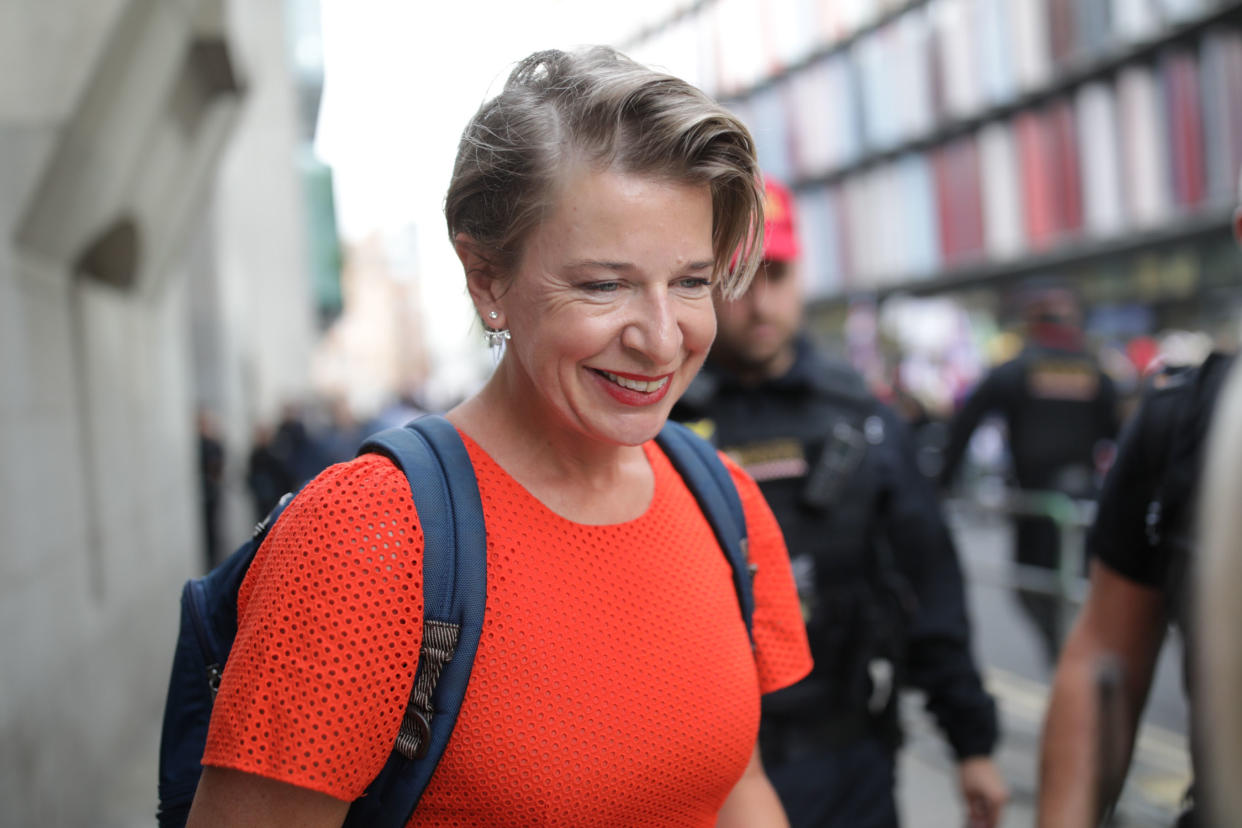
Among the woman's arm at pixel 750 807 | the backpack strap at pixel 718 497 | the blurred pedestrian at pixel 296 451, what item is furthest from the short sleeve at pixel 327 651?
the blurred pedestrian at pixel 296 451

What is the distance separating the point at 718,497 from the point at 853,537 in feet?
3.99

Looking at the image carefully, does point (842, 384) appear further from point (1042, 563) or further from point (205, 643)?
point (1042, 563)

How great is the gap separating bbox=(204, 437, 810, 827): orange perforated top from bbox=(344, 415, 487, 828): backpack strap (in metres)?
0.02

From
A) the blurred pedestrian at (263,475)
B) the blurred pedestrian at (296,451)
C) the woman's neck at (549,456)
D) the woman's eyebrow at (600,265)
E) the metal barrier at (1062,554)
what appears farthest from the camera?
the blurred pedestrian at (296,451)

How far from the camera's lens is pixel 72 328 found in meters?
4.91

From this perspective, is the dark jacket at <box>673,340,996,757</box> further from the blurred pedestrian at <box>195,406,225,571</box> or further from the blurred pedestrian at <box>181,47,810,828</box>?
Result: the blurred pedestrian at <box>195,406,225,571</box>

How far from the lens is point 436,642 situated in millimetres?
1318

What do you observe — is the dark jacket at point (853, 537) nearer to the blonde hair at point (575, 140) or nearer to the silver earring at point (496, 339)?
the silver earring at point (496, 339)

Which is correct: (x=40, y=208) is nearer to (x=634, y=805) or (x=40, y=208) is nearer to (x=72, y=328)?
(x=72, y=328)

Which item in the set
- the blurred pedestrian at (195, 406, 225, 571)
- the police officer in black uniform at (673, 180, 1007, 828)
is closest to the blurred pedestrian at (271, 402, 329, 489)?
the blurred pedestrian at (195, 406, 225, 571)

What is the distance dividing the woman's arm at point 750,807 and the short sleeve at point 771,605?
15cm

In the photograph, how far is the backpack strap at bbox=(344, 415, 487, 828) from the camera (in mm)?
1308

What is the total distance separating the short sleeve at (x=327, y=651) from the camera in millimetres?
1242

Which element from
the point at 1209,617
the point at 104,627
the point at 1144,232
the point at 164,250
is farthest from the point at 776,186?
the point at 1144,232
